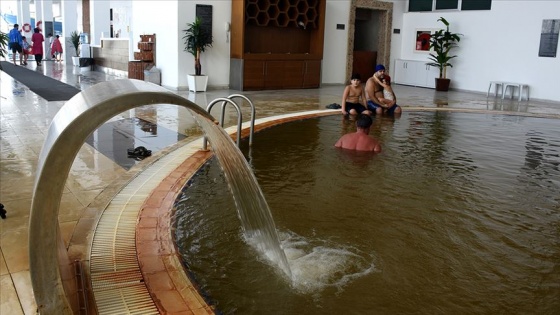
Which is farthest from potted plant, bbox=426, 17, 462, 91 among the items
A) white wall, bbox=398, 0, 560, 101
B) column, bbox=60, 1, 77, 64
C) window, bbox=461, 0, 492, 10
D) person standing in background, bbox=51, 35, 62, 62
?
person standing in background, bbox=51, 35, 62, 62

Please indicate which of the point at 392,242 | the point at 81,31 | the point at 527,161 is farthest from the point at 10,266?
the point at 81,31

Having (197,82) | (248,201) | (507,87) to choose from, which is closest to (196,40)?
(197,82)

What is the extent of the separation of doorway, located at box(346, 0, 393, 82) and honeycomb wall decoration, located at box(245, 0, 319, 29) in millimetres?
1991

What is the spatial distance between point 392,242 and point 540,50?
1150 cm

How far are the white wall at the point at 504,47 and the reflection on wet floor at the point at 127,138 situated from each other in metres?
10.2

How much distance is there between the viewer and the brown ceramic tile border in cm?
234

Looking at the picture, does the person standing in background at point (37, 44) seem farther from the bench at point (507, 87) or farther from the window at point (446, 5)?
the bench at point (507, 87)

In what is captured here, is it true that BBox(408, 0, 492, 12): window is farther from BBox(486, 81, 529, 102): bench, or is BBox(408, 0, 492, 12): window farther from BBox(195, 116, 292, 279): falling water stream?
BBox(195, 116, 292, 279): falling water stream

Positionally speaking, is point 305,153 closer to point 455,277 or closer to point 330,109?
point 455,277

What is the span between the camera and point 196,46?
11828 millimetres

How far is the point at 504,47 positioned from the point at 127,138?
11.1 metres

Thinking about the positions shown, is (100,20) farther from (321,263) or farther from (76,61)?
(321,263)

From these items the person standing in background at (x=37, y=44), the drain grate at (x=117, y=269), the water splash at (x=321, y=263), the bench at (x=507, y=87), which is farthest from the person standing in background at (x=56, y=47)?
the water splash at (x=321, y=263)

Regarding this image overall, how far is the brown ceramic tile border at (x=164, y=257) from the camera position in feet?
7.67
